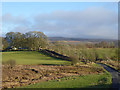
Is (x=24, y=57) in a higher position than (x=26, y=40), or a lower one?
lower

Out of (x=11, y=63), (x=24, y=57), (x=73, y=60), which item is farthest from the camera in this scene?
(x=73, y=60)

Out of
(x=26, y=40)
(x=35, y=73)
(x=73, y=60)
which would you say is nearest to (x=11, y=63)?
(x=26, y=40)

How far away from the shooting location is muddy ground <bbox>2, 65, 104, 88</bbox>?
553 centimetres

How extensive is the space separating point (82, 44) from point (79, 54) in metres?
0.80

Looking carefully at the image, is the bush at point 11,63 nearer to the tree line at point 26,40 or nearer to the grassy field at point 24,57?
the grassy field at point 24,57

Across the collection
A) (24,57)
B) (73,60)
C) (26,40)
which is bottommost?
(73,60)

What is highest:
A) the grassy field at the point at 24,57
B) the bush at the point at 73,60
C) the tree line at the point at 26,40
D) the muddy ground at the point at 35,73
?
the tree line at the point at 26,40

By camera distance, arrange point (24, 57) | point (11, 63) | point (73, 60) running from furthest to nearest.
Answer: point (73, 60) → point (24, 57) → point (11, 63)

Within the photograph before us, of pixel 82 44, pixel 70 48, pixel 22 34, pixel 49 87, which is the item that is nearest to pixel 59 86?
pixel 49 87

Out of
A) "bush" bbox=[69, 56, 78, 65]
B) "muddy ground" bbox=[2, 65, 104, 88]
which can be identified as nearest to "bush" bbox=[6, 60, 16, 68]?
"muddy ground" bbox=[2, 65, 104, 88]

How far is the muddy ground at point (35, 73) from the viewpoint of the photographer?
18.1ft

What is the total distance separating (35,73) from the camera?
266 inches

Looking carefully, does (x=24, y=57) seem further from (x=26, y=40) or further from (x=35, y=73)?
(x=35, y=73)

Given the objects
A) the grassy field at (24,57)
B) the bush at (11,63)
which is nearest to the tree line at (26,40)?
the grassy field at (24,57)
